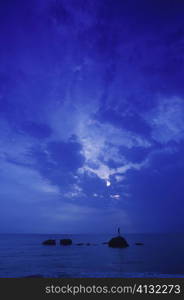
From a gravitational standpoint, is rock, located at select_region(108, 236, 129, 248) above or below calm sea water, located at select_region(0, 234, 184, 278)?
below

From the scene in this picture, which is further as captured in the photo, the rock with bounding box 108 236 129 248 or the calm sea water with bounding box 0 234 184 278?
the rock with bounding box 108 236 129 248

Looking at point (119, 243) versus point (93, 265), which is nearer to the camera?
point (93, 265)

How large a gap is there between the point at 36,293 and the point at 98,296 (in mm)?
4193

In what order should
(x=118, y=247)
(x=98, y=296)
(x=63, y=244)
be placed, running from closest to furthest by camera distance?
(x=98, y=296) < (x=118, y=247) < (x=63, y=244)

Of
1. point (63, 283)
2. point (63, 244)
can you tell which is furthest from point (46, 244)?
point (63, 283)

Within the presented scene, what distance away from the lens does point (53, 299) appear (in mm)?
15031

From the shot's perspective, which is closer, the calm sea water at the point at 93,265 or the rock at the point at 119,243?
the calm sea water at the point at 93,265

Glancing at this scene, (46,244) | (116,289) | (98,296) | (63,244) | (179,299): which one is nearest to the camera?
(179,299)

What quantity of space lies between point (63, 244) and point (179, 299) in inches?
4155

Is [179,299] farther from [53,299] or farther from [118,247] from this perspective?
[118,247]

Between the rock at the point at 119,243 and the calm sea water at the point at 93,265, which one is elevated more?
the calm sea water at the point at 93,265

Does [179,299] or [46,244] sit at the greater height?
[179,299]

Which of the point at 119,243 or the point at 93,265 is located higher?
the point at 93,265

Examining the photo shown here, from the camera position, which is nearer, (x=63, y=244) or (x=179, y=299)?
(x=179, y=299)
